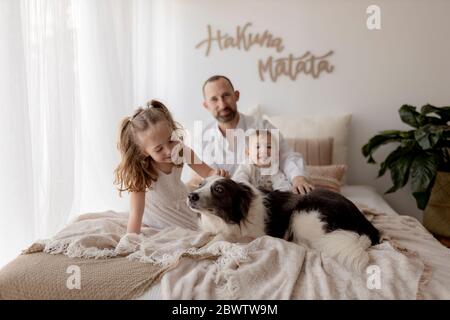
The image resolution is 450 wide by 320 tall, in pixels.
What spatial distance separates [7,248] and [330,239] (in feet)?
4.30

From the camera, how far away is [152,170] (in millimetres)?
1954

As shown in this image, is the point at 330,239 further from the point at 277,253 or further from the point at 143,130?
the point at 143,130

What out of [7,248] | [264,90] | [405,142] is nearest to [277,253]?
[7,248]

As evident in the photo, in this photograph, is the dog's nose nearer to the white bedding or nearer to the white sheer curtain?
the white bedding

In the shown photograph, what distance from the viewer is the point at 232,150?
259cm

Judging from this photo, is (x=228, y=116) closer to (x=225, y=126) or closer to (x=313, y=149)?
(x=225, y=126)

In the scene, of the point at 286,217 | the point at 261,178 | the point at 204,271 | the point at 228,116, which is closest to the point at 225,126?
the point at 228,116

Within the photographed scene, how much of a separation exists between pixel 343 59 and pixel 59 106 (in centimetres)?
238

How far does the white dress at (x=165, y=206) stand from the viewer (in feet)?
6.46

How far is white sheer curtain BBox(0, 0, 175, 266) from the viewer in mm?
1673

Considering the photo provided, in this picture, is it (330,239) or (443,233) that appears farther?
(443,233)

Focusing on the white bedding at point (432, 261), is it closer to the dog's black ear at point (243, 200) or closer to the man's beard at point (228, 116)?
the dog's black ear at point (243, 200)

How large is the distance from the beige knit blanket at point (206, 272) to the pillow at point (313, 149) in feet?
5.11

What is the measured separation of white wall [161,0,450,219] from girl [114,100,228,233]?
1.63m
